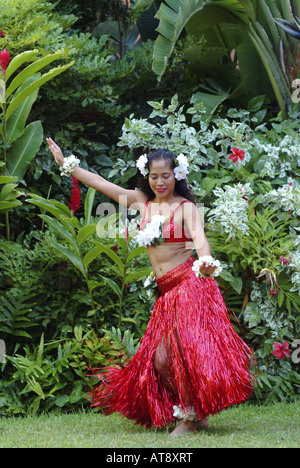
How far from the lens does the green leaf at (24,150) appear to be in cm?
452

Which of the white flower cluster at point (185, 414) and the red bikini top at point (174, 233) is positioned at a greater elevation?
the red bikini top at point (174, 233)

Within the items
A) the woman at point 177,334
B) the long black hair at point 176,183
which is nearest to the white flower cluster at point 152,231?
the woman at point 177,334

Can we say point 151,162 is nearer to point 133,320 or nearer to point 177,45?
point 133,320

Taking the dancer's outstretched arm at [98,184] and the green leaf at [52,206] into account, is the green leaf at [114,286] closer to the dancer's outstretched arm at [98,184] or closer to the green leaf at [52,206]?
the green leaf at [52,206]

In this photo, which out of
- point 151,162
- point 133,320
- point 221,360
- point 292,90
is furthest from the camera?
point 292,90

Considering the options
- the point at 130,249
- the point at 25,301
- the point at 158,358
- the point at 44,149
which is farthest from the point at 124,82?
the point at 158,358

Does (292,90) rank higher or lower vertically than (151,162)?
higher

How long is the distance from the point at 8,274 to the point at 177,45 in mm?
2705

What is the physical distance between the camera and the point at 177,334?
10.7 feet

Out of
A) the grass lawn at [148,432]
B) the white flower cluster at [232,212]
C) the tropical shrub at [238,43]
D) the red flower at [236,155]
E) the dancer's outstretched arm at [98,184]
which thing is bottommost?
the grass lawn at [148,432]

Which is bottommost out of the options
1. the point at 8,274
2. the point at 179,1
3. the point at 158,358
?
the point at 158,358

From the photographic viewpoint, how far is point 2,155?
458cm

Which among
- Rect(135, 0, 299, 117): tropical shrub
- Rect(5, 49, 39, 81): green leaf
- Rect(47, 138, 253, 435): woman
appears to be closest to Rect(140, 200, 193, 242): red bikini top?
Rect(47, 138, 253, 435): woman

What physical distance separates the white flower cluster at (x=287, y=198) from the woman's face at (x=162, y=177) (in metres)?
1.05
